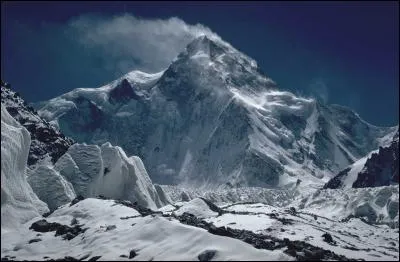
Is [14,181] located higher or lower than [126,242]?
higher

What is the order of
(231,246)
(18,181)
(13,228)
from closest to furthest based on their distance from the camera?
(231,246), (13,228), (18,181)

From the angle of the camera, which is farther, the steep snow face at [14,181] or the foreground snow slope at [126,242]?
the steep snow face at [14,181]

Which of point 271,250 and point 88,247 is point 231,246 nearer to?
point 271,250

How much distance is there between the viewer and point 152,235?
143 m

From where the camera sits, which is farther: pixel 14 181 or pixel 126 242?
pixel 14 181

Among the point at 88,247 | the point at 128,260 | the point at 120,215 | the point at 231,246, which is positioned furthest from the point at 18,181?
the point at 231,246

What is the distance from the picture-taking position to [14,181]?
6811 inches

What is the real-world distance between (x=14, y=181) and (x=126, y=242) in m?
45.8

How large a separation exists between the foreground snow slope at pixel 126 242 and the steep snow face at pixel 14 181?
4.19 meters

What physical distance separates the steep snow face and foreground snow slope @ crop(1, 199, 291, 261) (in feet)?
→ 13.8

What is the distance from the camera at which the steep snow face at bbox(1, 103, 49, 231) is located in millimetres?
163500

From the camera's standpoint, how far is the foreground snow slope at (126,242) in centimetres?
12531

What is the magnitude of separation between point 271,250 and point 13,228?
68.2 metres

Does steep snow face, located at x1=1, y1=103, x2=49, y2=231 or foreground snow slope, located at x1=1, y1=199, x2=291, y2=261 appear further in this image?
steep snow face, located at x1=1, y1=103, x2=49, y2=231
